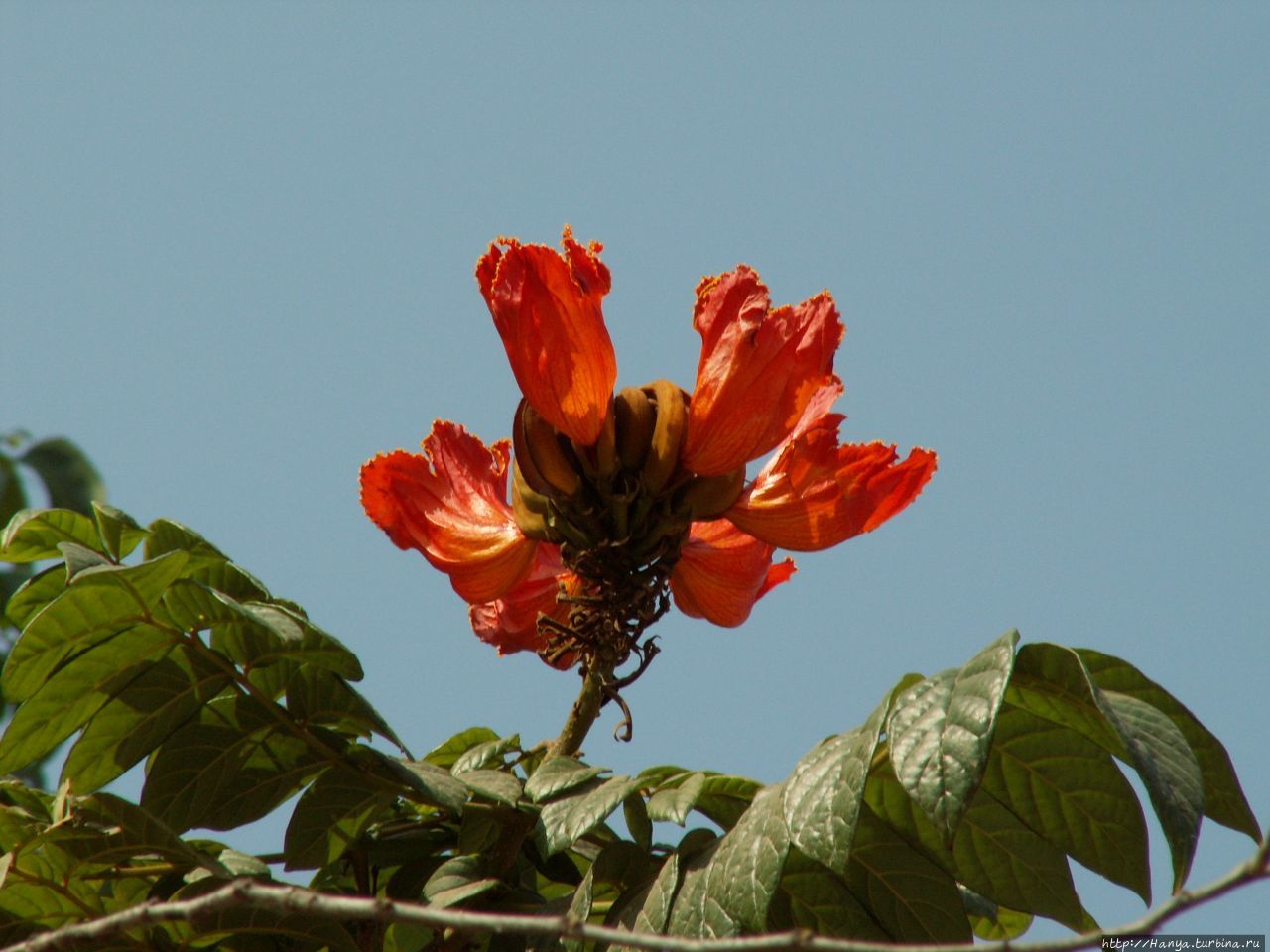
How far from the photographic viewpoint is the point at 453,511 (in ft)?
6.99

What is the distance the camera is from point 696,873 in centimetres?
143

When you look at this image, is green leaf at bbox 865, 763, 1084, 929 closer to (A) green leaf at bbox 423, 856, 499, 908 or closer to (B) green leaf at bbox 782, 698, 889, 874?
(B) green leaf at bbox 782, 698, 889, 874

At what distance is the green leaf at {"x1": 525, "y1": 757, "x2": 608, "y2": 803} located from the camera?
1.59 meters

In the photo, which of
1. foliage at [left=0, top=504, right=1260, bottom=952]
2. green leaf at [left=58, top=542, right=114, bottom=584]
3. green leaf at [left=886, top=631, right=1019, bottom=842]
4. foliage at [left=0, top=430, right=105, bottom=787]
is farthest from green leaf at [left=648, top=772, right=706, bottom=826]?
foliage at [left=0, top=430, right=105, bottom=787]

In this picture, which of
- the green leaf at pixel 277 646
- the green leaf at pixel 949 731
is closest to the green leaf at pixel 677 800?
the green leaf at pixel 949 731

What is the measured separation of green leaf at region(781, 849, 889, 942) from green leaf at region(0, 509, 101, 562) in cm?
85

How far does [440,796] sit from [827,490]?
2.12 feet

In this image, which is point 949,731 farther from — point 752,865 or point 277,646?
point 277,646

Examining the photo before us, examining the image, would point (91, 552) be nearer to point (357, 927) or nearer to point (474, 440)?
point (357, 927)

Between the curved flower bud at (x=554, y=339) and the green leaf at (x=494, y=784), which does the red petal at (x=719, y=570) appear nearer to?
the curved flower bud at (x=554, y=339)

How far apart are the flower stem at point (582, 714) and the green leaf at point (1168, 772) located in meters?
0.65

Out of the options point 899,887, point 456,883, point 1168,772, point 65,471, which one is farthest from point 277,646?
point 65,471

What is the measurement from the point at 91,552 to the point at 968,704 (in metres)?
0.92

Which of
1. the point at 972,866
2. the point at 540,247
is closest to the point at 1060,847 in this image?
the point at 972,866
